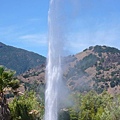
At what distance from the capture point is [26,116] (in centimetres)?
2842

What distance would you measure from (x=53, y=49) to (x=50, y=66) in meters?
0.86

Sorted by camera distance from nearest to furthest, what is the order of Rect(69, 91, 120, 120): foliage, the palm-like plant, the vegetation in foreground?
1. the palm-like plant
2. the vegetation in foreground
3. Rect(69, 91, 120, 120): foliage

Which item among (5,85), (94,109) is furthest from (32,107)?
(94,109)

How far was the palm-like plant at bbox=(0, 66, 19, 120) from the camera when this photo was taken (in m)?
24.1

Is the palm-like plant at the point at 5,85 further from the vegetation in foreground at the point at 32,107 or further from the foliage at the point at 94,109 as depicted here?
the foliage at the point at 94,109

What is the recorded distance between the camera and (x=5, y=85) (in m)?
24.8

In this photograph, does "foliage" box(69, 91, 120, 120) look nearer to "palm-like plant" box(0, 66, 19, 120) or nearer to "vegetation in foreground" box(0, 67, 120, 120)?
"vegetation in foreground" box(0, 67, 120, 120)

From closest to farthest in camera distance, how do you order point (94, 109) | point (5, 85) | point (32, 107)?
1. point (5, 85)
2. point (32, 107)
3. point (94, 109)

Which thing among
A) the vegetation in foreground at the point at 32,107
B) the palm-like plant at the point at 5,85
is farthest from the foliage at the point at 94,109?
the palm-like plant at the point at 5,85

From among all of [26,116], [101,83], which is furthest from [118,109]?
[101,83]

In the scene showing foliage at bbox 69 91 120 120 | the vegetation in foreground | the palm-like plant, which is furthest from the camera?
foliage at bbox 69 91 120 120

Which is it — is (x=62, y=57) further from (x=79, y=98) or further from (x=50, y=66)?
(x=79, y=98)

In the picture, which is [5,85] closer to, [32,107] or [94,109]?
[32,107]

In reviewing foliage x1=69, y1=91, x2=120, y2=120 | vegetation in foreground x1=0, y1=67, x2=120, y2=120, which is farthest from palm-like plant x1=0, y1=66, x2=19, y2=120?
foliage x1=69, y1=91, x2=120, y2=120
